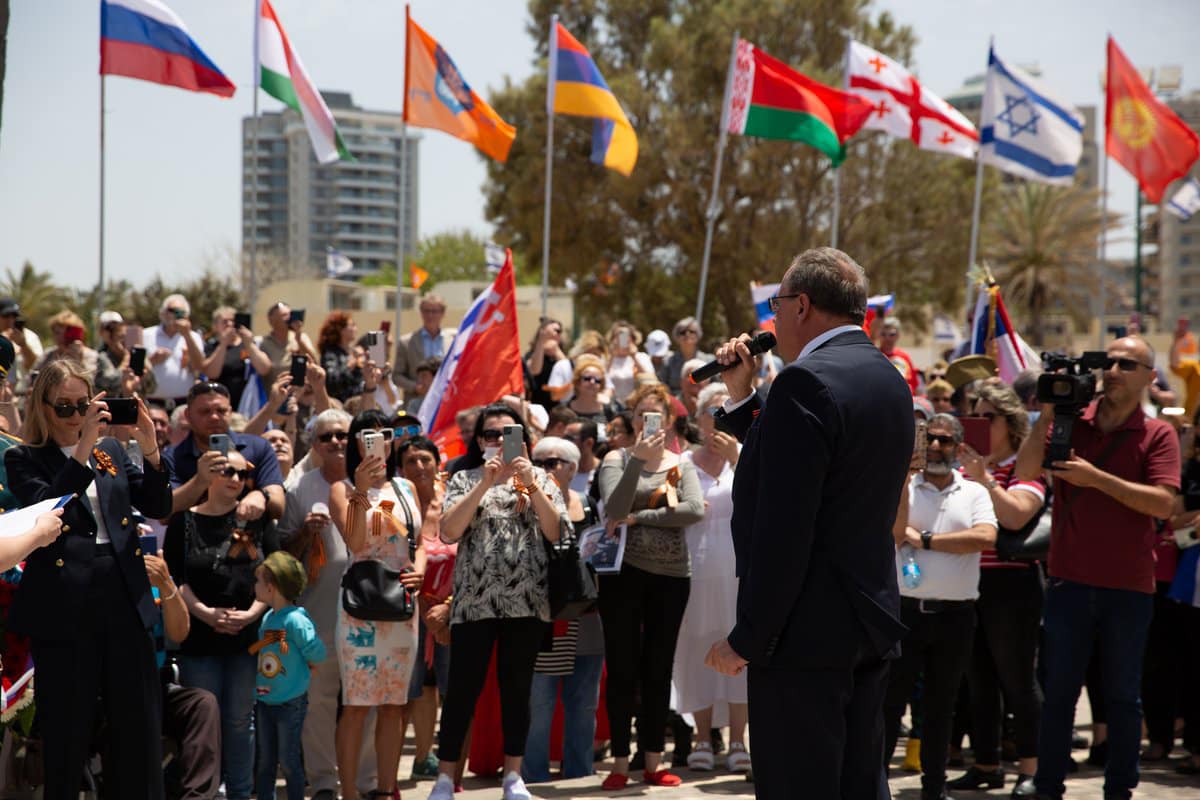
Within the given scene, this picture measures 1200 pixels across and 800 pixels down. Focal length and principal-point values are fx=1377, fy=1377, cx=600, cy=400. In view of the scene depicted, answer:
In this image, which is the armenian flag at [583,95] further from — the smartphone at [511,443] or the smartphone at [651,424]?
the smartphone at [511,443]

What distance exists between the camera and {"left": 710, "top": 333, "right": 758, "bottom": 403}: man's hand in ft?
15.6

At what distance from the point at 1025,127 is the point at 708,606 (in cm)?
1071

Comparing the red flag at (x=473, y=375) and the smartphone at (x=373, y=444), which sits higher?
the red flag at (x=473, y=375)

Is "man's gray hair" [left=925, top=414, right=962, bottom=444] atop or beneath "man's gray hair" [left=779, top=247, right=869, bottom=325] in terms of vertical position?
beneath

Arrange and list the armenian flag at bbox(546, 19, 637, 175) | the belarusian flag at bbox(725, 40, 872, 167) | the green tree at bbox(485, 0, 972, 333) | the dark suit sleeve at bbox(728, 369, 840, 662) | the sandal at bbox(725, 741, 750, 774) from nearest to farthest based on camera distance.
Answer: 1. the dark suit sleeve at bbox(728, 369, 840, 662)
2. the sandal at bbox(725, 741, 750, 774)
3. the armenian flag at bbox(546, 19, 637, 175)
4. the belarusian flag at bbox(725, 40, 872, 167)
5. the green tree at bbox(485, 0, 972, 333)

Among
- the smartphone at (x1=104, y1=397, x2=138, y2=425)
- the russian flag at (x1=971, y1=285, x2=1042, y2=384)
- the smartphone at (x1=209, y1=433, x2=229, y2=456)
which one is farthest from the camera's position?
the russian flag at (x1=971, y1=285, x2=1042, y2=384)

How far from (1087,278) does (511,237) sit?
24.8 m

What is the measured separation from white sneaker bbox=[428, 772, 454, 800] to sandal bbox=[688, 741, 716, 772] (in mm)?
1799

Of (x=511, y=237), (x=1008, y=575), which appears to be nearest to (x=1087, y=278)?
(x=511, y=237)

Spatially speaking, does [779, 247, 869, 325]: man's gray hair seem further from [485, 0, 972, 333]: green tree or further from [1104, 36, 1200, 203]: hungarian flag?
[485, 0, 972, 333]: green tree

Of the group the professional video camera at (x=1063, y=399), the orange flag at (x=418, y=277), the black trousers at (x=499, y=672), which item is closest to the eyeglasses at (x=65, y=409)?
the black trousers at (x=499, y=672)

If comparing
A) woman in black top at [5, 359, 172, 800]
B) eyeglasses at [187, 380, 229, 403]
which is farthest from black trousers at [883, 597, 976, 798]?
eyeglasses at [187, 380, 229, 403]

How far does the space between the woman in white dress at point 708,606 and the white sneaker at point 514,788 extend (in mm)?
1434

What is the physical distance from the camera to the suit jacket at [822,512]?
415 centimetres
